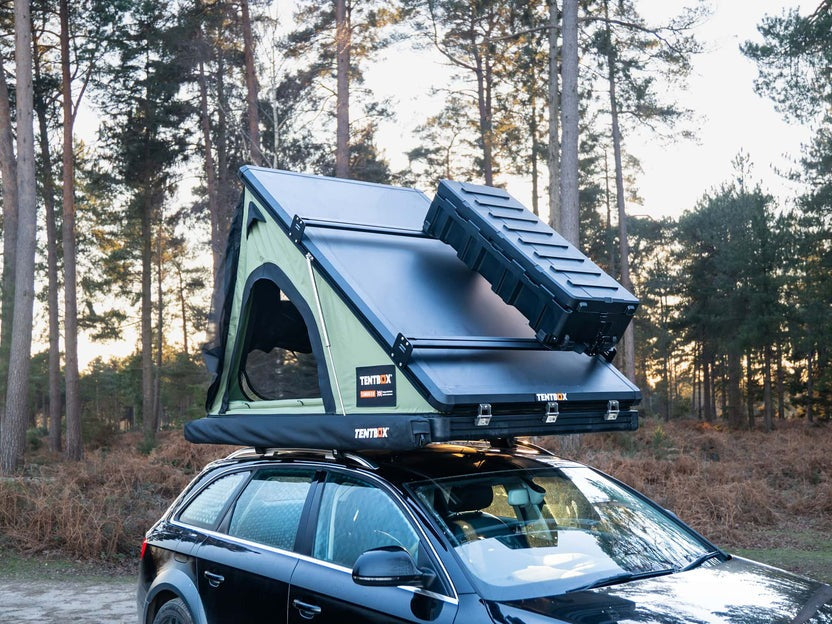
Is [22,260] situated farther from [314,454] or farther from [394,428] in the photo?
[394,428]

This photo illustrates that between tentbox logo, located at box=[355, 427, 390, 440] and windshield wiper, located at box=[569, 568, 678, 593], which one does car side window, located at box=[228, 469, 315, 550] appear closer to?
tentbox logo, located at box=[355, 427, 390, 440]

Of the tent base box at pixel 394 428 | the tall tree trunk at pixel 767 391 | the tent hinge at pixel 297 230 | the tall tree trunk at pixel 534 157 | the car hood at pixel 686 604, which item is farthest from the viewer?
the tall tree trunk at pixel 767 391

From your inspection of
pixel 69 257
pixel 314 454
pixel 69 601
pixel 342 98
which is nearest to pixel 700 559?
pixel 314 454

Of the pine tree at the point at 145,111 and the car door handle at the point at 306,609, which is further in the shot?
the pine tree at the point at 145,111

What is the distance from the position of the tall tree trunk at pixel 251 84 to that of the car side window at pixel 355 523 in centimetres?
1948

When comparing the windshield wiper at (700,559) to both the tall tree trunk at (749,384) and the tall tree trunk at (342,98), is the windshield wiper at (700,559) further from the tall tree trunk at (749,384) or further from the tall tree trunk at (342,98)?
the tall tree trunk at (749,384)

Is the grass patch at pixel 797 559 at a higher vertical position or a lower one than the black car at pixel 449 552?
lower

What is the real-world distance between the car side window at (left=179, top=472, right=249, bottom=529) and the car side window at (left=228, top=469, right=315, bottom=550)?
0.17 m

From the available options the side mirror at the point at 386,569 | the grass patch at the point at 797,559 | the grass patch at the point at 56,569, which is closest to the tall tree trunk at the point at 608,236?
the grass patch at the point at 797,559

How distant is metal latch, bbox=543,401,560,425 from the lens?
5.03m

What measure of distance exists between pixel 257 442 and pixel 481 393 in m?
1.73

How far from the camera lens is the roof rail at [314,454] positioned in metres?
4.77

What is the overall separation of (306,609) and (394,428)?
1006 mm

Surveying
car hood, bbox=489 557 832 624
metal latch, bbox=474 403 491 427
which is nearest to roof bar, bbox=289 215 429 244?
metal latch, bbox=474 403 491 427
